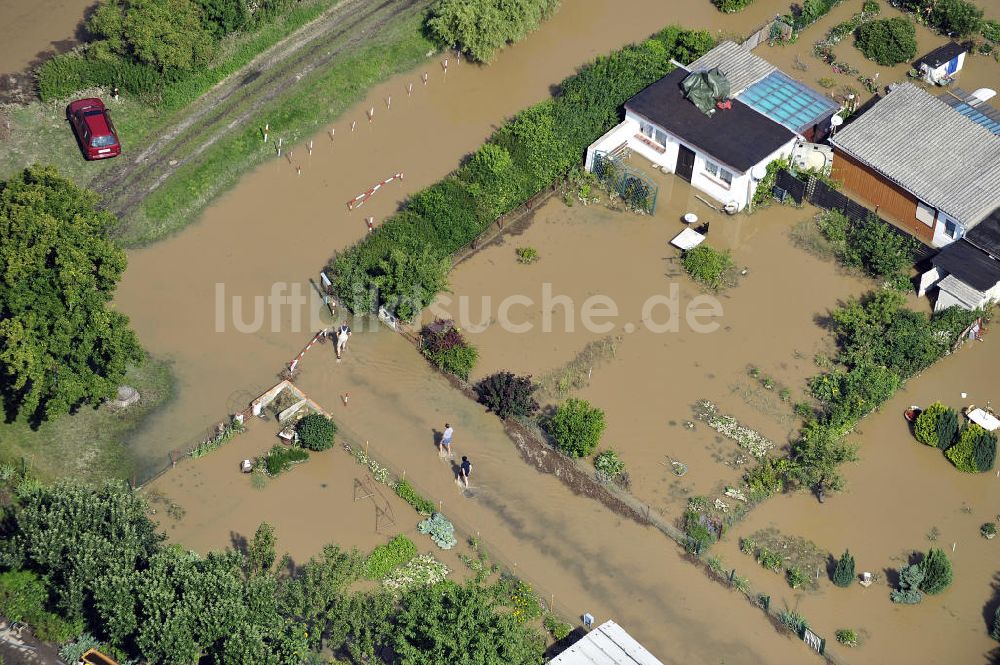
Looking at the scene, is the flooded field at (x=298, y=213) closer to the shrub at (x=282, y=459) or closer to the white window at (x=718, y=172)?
the shrub at (x=282, y=459)

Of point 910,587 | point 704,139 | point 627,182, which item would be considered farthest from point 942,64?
point 910,587

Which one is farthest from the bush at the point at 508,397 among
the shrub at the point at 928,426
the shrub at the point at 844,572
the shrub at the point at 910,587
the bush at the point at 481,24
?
the bush at the point at 481,24

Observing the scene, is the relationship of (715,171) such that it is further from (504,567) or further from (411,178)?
(504,567)

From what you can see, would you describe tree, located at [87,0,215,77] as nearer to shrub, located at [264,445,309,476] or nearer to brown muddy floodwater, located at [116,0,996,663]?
brown muddy floodwater, located at [116,0,996,663]

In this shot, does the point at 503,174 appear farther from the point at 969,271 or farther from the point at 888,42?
the point at 888,42

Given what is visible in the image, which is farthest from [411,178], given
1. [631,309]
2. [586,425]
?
[586,425]
